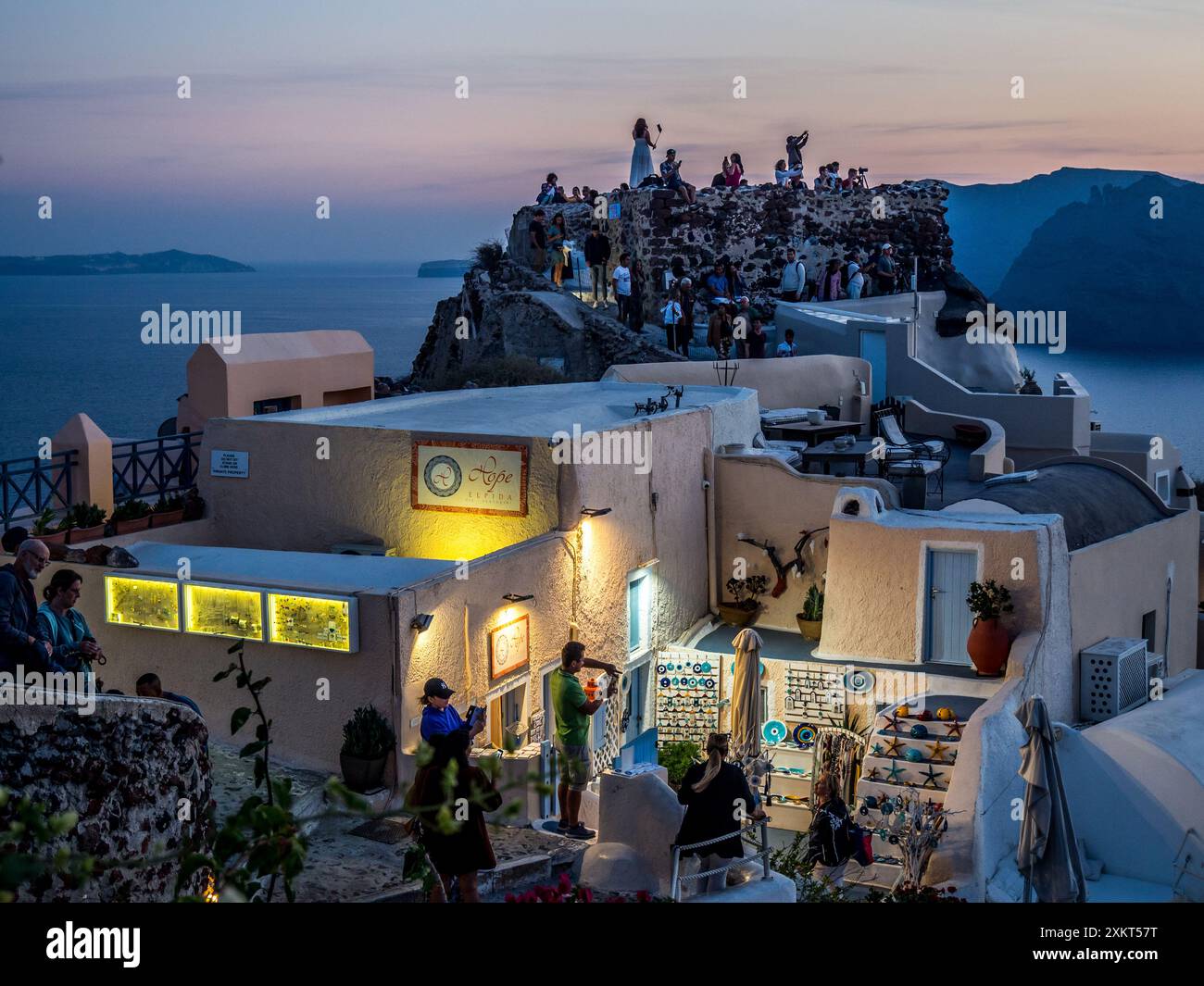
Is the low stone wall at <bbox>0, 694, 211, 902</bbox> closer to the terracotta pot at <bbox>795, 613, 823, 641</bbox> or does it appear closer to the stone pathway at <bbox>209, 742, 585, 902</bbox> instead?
the stone pathway at <bbox>209, 742, 585, 902</bbox>

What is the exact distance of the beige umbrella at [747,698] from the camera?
15.5 m

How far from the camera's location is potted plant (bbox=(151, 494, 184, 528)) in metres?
16.8

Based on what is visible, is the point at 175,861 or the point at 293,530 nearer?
the point at 175,861

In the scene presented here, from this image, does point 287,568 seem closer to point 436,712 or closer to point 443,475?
point 443,475

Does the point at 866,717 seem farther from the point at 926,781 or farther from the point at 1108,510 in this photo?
the point at 1108,510

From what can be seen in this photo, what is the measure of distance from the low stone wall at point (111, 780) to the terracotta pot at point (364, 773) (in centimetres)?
491

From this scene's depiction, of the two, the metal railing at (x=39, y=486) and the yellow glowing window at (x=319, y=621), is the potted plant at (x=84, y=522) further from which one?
the yellow glowing window at (x=319, y=621)

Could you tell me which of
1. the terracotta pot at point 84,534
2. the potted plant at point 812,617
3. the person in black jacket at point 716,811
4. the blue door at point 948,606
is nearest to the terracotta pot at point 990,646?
the blue door at point 948,606

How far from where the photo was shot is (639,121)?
1409 inches

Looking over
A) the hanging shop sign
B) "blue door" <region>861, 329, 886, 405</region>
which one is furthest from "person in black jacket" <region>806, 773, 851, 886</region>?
"blue door" <region>861, 329, 886, 405</region>
